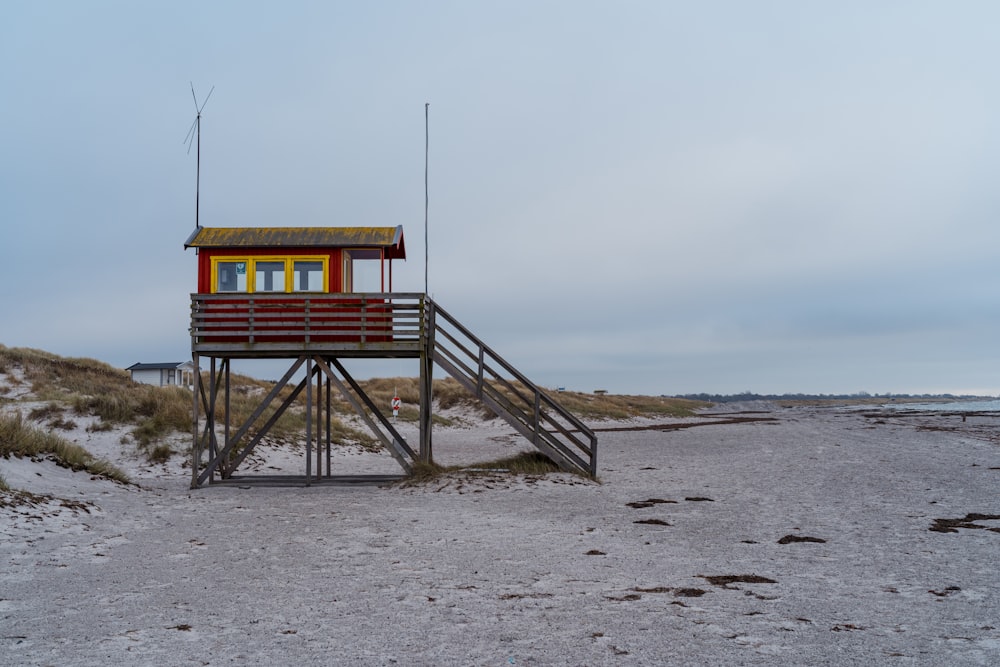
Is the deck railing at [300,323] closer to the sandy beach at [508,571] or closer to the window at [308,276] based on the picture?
the window at [308,276]

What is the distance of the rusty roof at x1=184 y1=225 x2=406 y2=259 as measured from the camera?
18812 millimetres

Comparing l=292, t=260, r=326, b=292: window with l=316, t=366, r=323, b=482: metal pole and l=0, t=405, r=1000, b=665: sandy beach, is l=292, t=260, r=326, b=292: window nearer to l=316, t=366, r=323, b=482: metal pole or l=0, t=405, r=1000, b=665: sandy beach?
l=316, t=366, r=323, b=482: metal pole

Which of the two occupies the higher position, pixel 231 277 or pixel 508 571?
pixel 231 277

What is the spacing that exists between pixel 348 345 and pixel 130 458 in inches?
335

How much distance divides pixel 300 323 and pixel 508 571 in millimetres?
10798

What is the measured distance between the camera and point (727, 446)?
27.1 metres

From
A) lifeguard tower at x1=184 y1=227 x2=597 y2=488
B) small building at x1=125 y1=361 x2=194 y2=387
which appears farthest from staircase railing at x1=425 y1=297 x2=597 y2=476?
small building at x1=125 y1=361 x2=194 y2=387

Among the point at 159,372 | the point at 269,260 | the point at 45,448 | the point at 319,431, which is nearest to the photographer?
the point at 45,448

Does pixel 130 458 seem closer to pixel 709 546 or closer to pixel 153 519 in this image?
pixel 153 519

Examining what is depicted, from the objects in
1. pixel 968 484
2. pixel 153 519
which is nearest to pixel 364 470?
pixel 153 519

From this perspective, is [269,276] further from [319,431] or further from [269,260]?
[319,431]

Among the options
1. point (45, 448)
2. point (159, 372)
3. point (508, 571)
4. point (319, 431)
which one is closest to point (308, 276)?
point (319, 431)

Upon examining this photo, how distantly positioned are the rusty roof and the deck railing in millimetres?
1217

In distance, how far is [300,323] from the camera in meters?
18.8
